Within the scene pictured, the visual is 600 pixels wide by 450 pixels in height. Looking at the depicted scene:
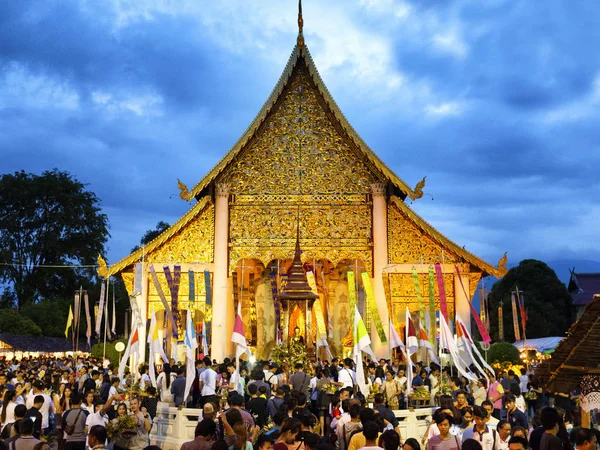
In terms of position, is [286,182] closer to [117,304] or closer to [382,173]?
[382,173]

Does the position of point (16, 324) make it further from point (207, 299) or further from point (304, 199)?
point (304, 199)

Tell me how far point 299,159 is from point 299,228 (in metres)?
2.31

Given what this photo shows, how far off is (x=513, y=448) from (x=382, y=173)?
57.5ft

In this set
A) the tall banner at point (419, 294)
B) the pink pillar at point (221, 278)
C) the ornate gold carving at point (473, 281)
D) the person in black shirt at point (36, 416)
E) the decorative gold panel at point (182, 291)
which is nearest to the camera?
the person in black shirt at point (36, 416)

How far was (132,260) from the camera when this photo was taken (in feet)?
76.0

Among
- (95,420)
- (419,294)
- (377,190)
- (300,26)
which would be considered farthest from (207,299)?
(95,420)

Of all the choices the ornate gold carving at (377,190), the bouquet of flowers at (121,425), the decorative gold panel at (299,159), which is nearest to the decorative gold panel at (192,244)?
the decorative gold panel at (299,159)

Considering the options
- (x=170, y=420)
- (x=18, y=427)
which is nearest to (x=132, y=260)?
(x=170, y=420)

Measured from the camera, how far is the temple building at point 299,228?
2264 cm

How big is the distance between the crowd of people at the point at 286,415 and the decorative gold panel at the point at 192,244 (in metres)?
7.14

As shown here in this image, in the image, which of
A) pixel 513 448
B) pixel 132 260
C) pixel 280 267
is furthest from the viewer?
pixel 280 267

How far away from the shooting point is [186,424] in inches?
500

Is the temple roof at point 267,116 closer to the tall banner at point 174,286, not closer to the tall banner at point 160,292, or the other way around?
the tall banner at point 174,286

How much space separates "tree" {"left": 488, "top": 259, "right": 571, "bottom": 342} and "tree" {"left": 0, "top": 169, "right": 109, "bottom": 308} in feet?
84.4
